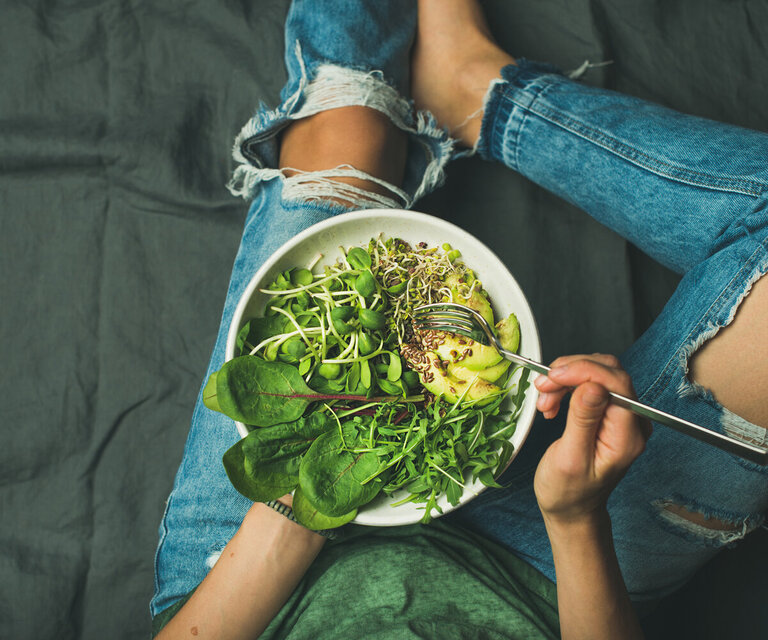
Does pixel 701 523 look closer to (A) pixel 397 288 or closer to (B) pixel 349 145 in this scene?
(A) pixel 397 288

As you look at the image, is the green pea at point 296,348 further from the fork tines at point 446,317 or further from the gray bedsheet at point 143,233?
the gray bedsheet at point 143,233

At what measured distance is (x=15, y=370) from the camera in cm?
100

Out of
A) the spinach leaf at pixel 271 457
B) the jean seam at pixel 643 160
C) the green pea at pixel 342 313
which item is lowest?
the spinach leaf at pixel 271 457

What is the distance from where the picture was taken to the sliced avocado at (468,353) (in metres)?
0.63

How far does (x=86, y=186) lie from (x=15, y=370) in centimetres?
34

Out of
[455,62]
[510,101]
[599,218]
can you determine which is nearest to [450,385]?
[599,218]

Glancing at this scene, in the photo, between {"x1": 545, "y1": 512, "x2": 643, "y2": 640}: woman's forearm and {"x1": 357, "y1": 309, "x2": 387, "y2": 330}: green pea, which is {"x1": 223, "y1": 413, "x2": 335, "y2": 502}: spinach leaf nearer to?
{"x1": 357, "y1": 309, "x2": 387, "y2": 330}: green pea

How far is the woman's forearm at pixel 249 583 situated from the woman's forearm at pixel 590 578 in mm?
300

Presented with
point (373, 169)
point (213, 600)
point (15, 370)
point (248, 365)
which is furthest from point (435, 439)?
point (15, 370)

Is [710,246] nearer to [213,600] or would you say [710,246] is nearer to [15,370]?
[213,600]

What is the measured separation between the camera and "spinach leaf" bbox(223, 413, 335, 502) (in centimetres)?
59

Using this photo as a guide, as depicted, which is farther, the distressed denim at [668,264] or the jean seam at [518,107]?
the jean seam at [518,107]

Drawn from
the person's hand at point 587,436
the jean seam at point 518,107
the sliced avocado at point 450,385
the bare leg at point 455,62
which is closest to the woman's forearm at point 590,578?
the person's hand at point 587,436

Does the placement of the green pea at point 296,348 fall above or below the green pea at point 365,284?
below
